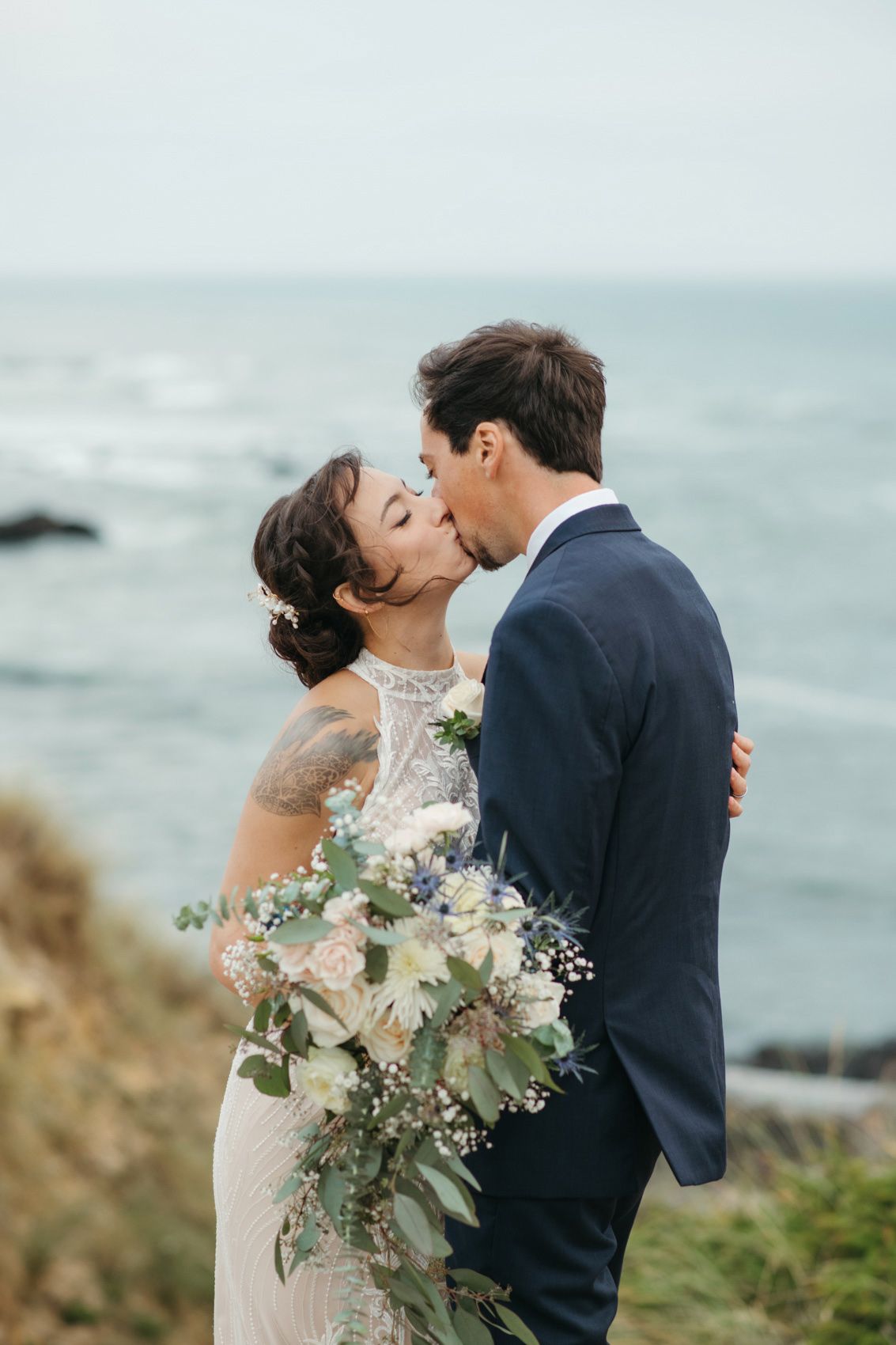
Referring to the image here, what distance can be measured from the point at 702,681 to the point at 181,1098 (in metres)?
4.16

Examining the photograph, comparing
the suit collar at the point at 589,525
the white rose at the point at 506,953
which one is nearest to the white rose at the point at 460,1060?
the white rose at the point at 506,953

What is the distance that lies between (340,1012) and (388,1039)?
97mm

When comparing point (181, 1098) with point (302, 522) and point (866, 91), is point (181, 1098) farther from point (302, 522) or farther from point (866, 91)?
point (866, 91)

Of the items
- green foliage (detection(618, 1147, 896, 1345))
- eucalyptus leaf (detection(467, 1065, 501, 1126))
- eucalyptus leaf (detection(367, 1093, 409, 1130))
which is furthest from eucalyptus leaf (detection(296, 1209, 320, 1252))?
green foliage (detection(618, 1147, 896, 1345))

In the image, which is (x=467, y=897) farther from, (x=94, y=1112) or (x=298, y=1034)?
(x=94, y=1112)

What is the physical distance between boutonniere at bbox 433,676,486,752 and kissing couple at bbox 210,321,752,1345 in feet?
0.22

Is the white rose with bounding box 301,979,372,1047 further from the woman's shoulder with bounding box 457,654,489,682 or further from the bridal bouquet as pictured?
the woman's shoulder with bounding box 457,654,489,682

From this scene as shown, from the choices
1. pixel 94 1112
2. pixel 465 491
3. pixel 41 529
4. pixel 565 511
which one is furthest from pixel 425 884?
pixel 41 529

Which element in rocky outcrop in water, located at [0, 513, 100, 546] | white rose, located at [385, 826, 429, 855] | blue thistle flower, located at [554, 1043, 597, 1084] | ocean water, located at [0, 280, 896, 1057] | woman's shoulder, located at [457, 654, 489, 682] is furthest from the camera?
rocky outcrop in water, located at [0, 513, 100, 546]

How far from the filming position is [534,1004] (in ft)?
6.77

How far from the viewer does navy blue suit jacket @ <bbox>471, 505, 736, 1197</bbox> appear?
2219mm

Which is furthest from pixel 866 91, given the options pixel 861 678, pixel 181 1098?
pixel 181 1098

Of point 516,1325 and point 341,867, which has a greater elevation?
point 341,867

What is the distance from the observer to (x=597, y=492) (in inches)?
101
